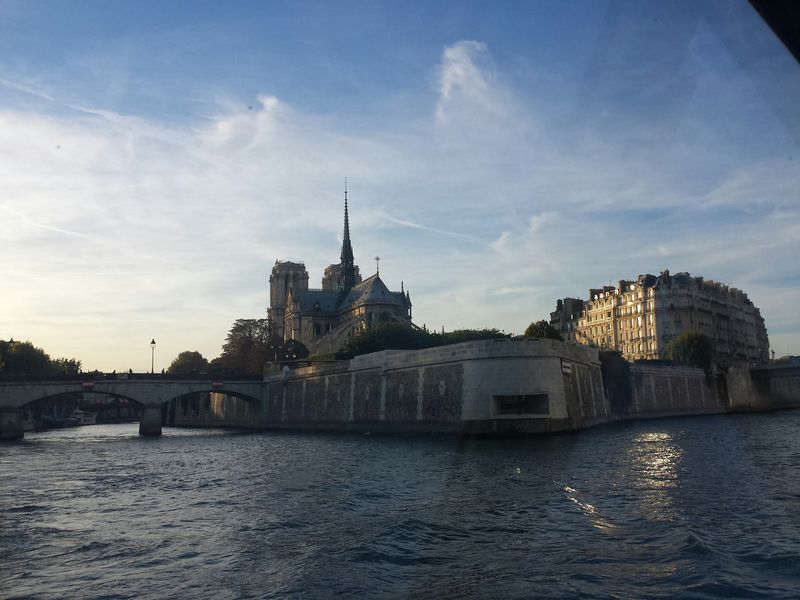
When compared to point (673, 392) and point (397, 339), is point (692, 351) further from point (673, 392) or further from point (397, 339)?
point (397, 339)

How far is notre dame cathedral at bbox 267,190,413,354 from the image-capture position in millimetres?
155375

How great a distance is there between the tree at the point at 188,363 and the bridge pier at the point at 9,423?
8932 centimetres

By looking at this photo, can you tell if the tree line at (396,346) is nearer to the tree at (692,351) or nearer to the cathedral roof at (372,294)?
the tree at (692,351)

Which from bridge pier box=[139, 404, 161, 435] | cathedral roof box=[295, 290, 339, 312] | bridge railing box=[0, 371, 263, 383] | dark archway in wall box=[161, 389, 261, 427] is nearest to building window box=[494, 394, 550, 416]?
bridge railing box=[0, 371, 263, 383]

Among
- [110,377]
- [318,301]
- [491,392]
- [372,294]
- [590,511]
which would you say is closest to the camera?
[590,511]

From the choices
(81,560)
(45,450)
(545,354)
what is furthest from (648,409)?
(81,560)

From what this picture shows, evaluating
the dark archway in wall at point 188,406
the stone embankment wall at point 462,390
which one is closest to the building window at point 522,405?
the stone embankment wall at point 462,390

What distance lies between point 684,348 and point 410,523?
92702 mm

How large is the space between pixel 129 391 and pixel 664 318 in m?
86.6

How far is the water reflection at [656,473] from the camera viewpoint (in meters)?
23.0

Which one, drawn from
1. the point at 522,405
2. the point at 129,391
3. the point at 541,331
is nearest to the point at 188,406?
the point at 129,391

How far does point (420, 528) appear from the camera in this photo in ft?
70.4

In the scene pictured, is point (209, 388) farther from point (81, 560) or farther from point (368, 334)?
point (81, 560)

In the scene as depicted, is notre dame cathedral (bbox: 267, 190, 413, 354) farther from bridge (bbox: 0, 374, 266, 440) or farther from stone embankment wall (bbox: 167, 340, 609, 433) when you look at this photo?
stone embankment wall (bbox: 167, 340, 609, 433)
